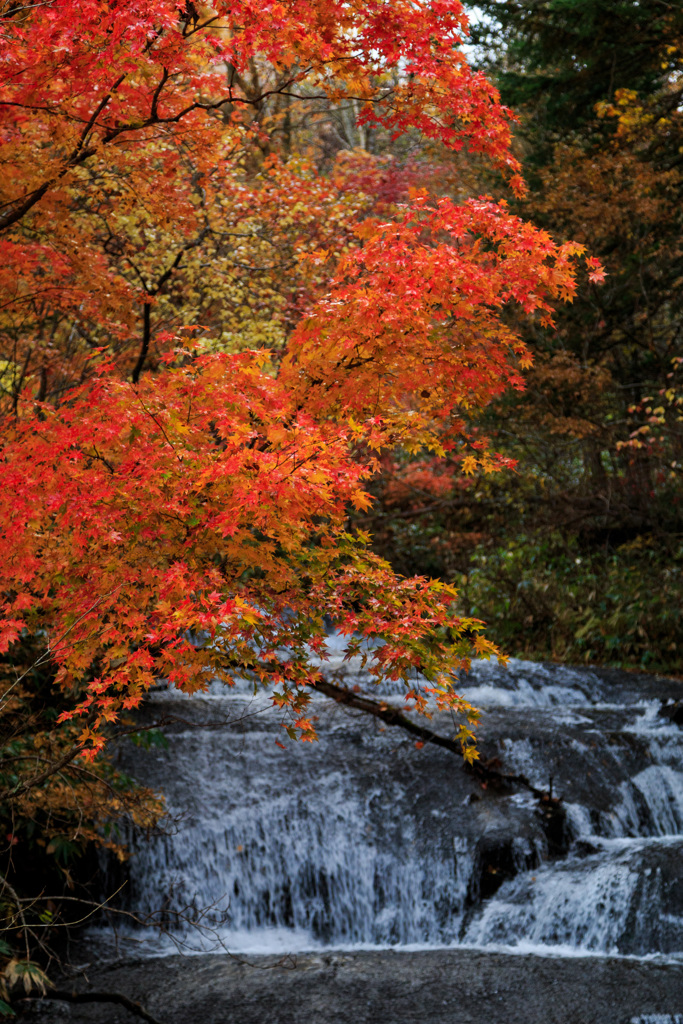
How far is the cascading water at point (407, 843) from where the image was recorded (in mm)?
6328

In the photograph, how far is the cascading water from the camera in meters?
6.33

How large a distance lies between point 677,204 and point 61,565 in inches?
431

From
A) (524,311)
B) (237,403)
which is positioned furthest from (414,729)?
(524,311)

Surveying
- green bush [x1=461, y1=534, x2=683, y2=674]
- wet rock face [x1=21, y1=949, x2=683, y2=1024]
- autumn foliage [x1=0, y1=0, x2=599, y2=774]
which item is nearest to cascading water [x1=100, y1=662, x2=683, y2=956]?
wet rock face [x1=21, y1=949, x2=683, y2=1024]

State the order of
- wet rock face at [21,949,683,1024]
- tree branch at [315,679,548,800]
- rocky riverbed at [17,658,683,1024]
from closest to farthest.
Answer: wet rock face at [21,949,683,1024]
rocky riverbed at [17,658,683,1024]
tree branch at [315,679,548,800]

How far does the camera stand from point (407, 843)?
7125 millimetres

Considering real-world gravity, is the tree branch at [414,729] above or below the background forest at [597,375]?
below

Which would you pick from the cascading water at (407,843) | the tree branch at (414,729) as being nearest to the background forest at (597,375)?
the cascading water at (407,843)

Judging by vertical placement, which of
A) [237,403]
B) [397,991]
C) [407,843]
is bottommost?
[397,991]

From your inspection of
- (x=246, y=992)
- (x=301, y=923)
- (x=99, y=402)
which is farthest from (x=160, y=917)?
(x=99, y=402)

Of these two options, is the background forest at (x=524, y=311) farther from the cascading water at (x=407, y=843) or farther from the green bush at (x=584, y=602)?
the cascading water at (x=407, y=843)

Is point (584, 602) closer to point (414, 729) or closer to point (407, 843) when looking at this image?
point (414, 729)

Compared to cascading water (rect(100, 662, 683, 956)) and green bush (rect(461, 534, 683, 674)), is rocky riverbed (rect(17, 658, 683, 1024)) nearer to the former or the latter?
cascading water (rect(100, 662, 683, 956))

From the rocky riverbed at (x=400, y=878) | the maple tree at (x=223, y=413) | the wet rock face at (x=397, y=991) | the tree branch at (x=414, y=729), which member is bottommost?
the wet rock face at (x=397, y=991)
